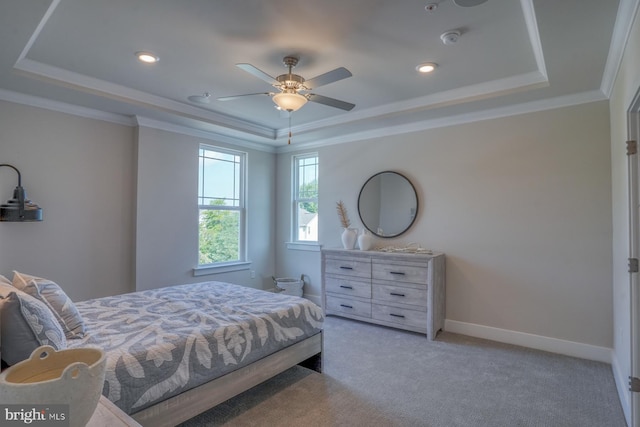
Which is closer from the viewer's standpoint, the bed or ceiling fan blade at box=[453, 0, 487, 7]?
the bed

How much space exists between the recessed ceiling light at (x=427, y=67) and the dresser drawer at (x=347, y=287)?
2.49m

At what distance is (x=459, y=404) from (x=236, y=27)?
10.3ft

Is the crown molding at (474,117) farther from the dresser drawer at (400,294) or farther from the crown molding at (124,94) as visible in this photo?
the dresser drawer at (400,294)

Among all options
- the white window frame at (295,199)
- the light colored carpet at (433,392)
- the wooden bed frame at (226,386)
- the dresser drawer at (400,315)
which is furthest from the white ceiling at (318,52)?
the light colored carpet at (433,392)

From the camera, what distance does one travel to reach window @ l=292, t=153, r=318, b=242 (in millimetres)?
5539

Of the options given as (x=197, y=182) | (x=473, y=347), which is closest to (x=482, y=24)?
(x=473, y=347)

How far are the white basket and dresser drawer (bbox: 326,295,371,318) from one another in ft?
2.77

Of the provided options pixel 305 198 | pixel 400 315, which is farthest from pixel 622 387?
pixel 305 198

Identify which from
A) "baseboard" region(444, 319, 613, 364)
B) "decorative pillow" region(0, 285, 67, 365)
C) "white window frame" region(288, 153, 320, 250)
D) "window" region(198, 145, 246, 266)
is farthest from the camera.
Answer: "white window frame" region(288, 153, 320, 250)

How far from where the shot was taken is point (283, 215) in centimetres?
587

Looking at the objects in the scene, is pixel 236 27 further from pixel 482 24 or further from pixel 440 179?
pixel 440 179

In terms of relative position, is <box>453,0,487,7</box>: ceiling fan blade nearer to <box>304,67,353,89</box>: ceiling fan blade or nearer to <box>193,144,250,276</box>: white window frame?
<box>304,67,353,89</box>: ceiling fan blade

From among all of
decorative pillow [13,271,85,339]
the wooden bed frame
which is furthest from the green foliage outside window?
decorative pillow [13,271,85,339]

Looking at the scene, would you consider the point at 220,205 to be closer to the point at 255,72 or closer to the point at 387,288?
the point at 387,288
